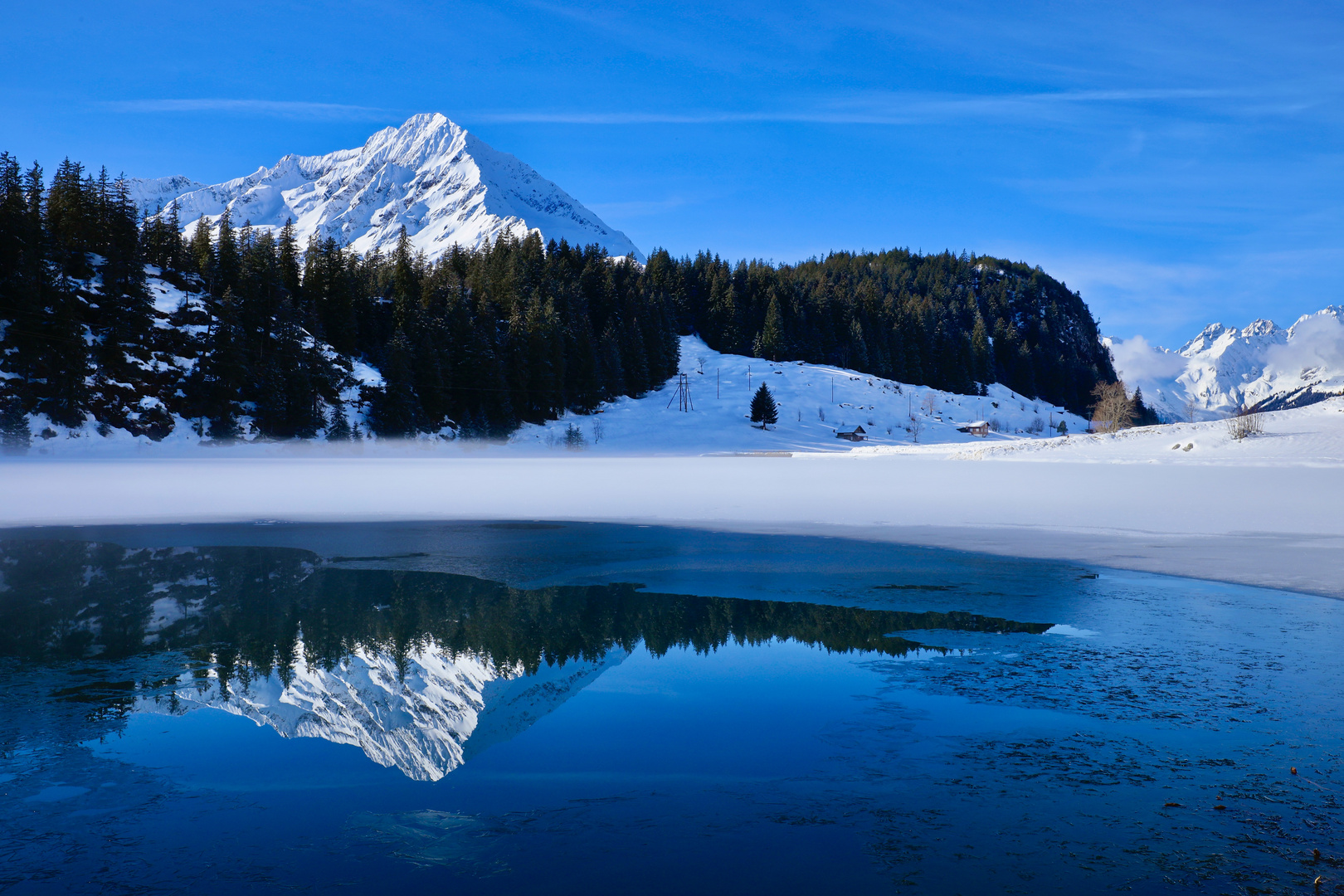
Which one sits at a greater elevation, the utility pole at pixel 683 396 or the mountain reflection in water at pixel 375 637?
the utility pole at pixel 683 396

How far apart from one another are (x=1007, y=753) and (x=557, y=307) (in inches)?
3880

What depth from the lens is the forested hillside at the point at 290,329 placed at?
58.4m

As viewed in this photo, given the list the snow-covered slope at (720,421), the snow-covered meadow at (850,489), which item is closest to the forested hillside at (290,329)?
the snow-covered slope at (720,421)

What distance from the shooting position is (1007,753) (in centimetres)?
721

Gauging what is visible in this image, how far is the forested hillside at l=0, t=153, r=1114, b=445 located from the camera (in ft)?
192

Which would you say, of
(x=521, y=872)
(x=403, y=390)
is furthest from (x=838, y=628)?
→ (x=403, y=390)

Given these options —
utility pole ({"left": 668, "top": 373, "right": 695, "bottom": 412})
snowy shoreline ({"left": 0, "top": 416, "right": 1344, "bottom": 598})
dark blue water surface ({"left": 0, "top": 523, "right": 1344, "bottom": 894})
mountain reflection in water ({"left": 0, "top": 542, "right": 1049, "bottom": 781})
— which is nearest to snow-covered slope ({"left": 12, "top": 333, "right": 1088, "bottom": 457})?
utility pole ({"left": 668, "top": 373, "right": 695, "bottom": 412})

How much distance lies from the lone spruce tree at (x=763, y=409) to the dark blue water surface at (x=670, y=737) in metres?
76.8

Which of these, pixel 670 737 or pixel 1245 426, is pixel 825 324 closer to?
pixel 1245 426

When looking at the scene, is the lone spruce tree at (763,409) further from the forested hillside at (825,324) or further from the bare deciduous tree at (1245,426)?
the bare deciduous tree at (1245,426)

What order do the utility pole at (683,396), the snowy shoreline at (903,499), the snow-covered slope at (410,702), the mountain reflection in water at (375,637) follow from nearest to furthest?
the snow-covered slope at (410,702), the mountain reflection in water at (375,637), the snowy shoreline at (903,499), the utility pole at (683,396)

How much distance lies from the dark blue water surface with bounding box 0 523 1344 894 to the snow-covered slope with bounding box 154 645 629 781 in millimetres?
49

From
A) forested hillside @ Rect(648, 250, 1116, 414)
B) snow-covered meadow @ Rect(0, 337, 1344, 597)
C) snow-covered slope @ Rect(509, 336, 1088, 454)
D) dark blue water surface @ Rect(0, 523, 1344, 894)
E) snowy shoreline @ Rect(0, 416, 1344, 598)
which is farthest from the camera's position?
forested hillside @ Rect(648, 250, 1116, 414)

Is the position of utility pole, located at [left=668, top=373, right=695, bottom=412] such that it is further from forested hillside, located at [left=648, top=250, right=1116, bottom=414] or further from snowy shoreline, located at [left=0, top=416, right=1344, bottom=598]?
snowy shoreline, located at [left=0, top=416, right=1344, bottom=598]
